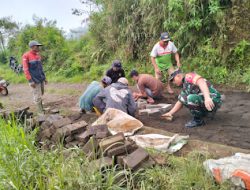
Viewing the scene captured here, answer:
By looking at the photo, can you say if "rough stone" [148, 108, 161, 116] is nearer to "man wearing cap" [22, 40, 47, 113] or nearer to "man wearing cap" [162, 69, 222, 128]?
"man wearing cap" [162, 69, 222, 128]

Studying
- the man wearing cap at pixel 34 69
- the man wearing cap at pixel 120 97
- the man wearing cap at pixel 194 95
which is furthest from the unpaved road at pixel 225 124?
the man wearing cap at pixel 34 69

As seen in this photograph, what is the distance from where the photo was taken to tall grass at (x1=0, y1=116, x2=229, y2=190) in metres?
2.31

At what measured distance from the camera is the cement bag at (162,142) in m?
3.19

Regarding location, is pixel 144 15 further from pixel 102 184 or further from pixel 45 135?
pixel 102 184

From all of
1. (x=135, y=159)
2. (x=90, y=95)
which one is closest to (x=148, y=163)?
(x=135, y=159)

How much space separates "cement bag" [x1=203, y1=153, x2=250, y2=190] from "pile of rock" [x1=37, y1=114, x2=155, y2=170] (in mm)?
600

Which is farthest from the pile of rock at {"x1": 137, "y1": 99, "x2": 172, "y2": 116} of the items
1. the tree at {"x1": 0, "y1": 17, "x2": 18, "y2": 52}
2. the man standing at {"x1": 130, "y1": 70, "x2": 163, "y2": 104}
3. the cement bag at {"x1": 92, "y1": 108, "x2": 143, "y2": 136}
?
the tree at {"x1": 0, "y1": 17, "x2": 18, "y2": 52}

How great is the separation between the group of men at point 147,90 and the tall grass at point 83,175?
1379mm

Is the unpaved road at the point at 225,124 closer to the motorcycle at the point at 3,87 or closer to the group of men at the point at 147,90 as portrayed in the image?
the group of men at the point at 147,90

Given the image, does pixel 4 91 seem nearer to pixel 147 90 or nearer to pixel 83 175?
pixel 147 90

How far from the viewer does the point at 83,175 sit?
7.80 ft

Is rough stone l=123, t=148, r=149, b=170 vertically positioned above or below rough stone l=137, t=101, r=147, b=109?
above

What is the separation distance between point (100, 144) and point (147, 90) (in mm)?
3318

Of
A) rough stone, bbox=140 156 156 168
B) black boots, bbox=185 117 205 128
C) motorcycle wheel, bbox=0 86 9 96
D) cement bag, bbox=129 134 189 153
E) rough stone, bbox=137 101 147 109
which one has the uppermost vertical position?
rough stone, bbox=140 156 156 168
